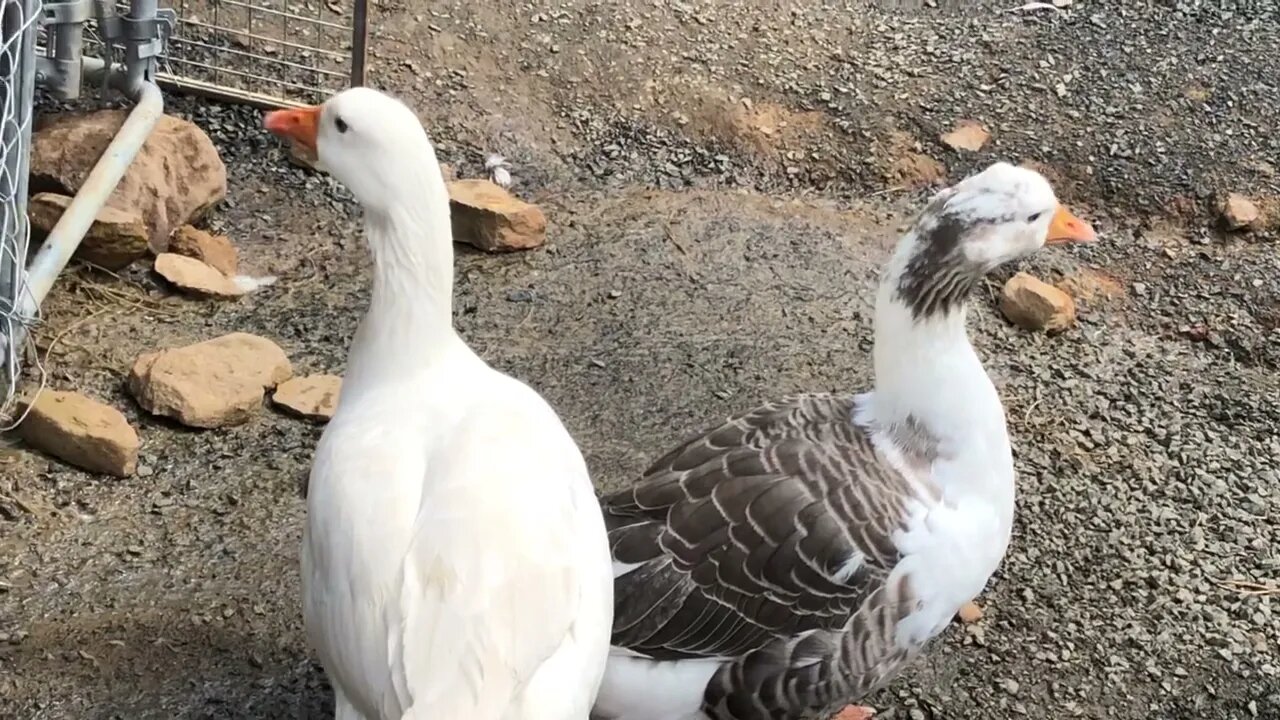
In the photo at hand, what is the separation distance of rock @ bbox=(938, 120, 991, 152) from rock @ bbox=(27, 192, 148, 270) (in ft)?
11.6

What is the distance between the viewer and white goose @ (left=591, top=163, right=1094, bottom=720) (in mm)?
2633

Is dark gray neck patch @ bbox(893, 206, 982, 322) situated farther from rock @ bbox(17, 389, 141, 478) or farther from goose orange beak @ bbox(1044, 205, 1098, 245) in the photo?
rock @ bbox(17, 389, 141, 478)

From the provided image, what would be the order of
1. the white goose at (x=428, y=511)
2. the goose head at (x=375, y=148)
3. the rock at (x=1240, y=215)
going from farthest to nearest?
the rock at (x=1240, y=215)
the goose head at (x=375, y=148)
the white goose at (x=428, y=511)

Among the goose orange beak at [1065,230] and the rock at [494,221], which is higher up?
the goose orange beak at [1065,230]

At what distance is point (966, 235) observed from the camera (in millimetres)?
2619

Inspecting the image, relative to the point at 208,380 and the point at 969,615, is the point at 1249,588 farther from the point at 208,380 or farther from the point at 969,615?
the point at 208,380

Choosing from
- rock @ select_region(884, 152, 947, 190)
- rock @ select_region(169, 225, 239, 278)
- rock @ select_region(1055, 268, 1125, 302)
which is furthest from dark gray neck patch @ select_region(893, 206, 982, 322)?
rock @ select_region(884, 152, 947, 190)

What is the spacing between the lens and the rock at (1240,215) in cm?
530

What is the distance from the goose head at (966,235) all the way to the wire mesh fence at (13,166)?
8.25 feet

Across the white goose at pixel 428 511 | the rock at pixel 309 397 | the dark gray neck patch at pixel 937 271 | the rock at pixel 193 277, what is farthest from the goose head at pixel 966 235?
the rock at pixel 193 277

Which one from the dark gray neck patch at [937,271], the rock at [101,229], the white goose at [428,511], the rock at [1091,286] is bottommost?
the rock at [101,229]

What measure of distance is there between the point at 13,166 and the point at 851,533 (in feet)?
8.71

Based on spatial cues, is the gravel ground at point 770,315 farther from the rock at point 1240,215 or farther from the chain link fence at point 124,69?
the chain link fence at point 124,69

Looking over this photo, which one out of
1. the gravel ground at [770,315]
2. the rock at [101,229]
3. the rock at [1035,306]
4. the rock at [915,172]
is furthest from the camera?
the rock at [915,172]
